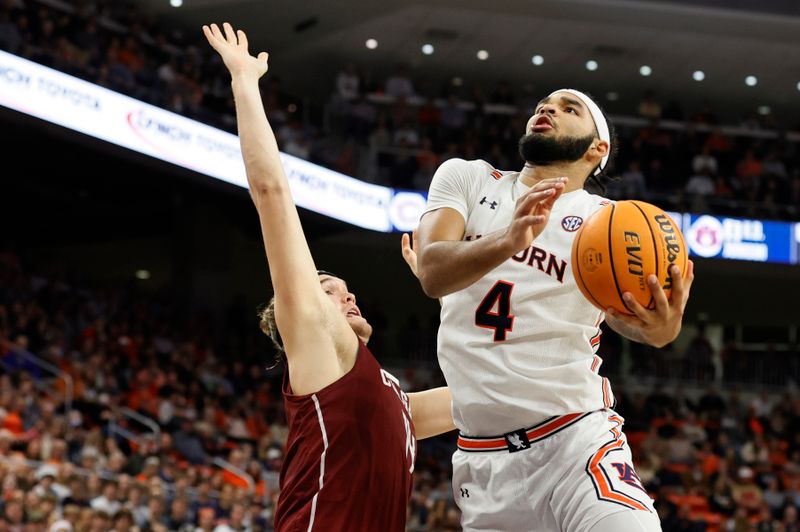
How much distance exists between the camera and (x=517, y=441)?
4.02 metres

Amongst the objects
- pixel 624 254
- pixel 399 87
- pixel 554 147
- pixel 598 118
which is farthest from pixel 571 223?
pixel 399 87

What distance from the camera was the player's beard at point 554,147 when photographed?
163 inches

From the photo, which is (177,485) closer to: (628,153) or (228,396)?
(228,396)

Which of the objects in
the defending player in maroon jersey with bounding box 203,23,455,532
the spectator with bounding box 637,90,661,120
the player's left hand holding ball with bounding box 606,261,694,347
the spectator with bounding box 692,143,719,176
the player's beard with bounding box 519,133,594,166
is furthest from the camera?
the spectator with bounding box 637,90,661,120

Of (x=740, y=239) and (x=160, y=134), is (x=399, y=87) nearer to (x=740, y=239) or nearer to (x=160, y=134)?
(x=740, y=239)

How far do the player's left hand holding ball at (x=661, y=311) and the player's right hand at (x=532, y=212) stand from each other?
0.38 m

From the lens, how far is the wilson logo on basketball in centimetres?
415

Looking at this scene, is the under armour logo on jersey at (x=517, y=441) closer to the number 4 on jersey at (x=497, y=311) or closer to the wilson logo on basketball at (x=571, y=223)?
the number 4 on jersey at (x=497, y=311)

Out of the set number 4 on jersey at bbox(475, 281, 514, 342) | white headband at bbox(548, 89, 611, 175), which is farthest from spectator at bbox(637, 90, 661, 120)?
number 4 on jersey at bbox(475, 281, 514, 342)

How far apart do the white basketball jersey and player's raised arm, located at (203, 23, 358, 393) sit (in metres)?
0.51

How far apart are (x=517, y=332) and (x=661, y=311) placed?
0.57 meters

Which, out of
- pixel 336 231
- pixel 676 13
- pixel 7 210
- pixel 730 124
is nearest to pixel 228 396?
pixel 336 231

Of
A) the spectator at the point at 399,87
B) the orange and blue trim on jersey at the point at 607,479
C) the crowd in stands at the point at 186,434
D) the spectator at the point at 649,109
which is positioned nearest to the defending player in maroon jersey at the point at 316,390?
the orange and blue trim on jersey at the point at 607,479

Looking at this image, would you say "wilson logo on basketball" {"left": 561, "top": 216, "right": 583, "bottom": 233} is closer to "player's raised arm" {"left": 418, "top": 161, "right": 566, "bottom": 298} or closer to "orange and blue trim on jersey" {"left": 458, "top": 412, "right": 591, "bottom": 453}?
"player's raised arm" {"left": 418, "top": 161, "right": 566, "bottom": 298}
